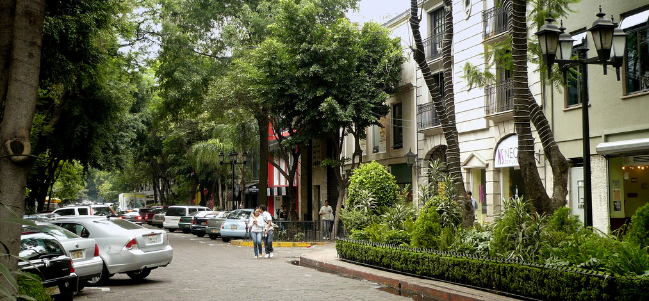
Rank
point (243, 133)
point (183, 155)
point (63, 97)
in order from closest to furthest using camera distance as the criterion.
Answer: point (63, 97) < point (243, 133) < point (183, 155)

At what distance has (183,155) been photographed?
50406 millimetres

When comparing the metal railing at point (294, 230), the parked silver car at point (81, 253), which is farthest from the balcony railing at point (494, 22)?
the parked silver car at point (81, 253)

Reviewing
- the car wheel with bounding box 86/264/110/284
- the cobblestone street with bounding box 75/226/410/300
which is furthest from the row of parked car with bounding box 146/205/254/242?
the car wheel with bounding box 86/264/110/284

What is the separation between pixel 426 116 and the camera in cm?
2569

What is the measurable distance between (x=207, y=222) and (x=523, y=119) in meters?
22.6

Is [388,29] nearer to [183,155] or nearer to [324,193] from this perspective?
[324,193]

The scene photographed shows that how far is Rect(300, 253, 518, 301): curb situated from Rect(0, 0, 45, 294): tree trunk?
6849 mm

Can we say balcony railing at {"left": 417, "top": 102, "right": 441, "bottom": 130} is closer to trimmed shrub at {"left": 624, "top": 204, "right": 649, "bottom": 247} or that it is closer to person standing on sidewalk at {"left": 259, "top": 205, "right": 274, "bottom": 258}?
person standing on sidewalk at {"left": 259, "top": 205, "right": 274, "bottom": 258}

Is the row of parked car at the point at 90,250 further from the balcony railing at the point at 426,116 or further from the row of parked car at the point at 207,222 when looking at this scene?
the balcony railing at the point at 426,116

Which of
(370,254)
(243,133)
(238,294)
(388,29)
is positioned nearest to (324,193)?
(243,133)

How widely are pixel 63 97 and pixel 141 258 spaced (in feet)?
37.9

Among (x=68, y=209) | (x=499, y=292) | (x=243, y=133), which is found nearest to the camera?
(x=499, y=292)

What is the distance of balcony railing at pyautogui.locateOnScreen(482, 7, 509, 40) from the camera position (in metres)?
20.3

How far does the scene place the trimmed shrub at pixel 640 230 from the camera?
9.20 meters
